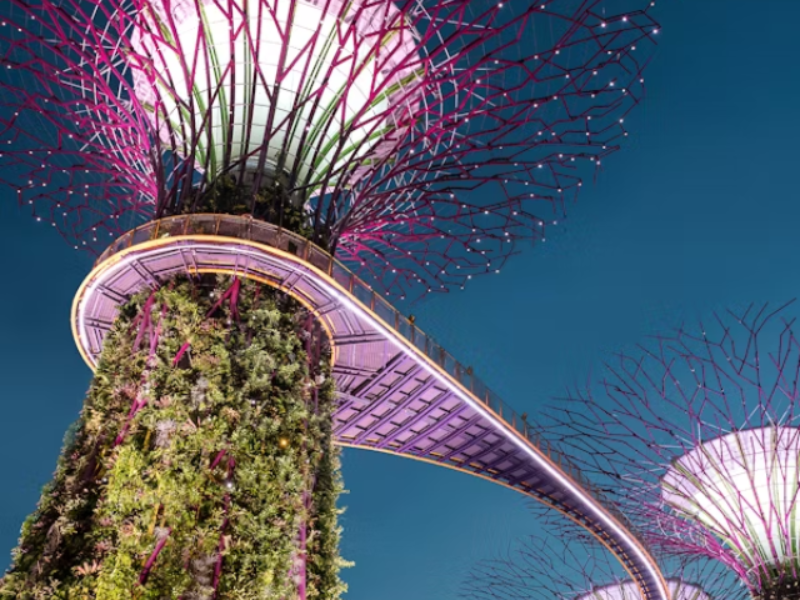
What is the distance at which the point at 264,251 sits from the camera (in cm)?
1520

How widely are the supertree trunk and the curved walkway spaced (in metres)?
0.63

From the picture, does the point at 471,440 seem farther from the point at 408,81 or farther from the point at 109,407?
the point at 109,407

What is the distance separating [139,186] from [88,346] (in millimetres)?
4830

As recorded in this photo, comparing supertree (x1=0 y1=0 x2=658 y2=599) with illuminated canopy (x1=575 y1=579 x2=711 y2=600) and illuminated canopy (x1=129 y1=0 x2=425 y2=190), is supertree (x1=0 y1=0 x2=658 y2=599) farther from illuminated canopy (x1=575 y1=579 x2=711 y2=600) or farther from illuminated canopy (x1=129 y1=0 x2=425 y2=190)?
illuminated canopy (x1=575 y1=579 x2=711 y2=600)

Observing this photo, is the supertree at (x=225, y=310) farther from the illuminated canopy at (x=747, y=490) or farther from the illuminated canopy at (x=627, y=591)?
the illuminated canopy at (x=627, y=591)

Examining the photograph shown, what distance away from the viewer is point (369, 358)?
21.2 m

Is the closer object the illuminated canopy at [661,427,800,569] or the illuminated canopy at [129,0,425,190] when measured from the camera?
the illuminated canopy at [129,0,425,190]

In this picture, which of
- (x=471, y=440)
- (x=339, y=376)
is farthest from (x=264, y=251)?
(x=471, y=440)

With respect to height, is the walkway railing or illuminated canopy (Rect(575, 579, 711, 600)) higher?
the walkway railing

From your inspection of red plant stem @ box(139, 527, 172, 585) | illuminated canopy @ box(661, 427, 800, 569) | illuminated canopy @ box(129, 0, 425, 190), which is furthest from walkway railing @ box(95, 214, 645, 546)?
illuminated canopy @ box(661, 427, 800, 569)

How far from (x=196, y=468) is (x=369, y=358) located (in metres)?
8.64

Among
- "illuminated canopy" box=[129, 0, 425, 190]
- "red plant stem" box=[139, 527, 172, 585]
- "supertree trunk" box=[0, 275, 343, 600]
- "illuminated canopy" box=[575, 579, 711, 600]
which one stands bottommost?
"red plant stem" box=[139, 527, 172, 585]

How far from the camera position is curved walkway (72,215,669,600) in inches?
605

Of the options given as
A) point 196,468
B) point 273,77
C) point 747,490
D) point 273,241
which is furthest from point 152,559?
point 747,490
